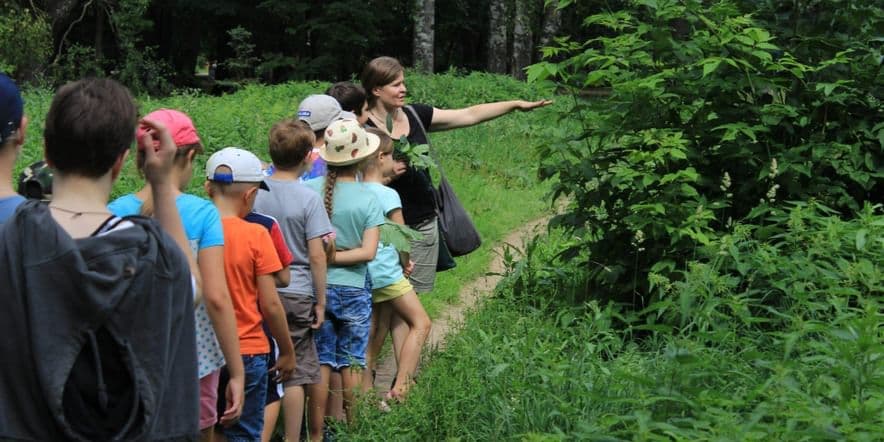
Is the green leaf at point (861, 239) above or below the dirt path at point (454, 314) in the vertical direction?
above

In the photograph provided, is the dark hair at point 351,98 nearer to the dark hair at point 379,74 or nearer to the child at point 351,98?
the child at point 351,98

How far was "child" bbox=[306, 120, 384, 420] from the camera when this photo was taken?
229 inches

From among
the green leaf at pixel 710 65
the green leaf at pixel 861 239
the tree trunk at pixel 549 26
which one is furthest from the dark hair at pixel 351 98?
the tree trunk at pixel 549 26

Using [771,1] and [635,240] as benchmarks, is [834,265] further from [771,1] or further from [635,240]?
[771,1]

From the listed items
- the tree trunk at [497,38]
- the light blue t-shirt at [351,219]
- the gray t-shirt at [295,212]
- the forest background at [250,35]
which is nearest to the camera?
the gray t-shirt at [295,212]

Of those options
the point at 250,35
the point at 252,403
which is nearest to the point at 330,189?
the point at 252,403

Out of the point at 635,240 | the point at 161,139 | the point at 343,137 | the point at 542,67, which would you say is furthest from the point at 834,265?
the point at 161,139

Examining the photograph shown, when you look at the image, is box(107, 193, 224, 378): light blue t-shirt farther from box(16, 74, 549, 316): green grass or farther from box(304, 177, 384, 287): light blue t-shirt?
box(16, 74, 549, 316): green grass

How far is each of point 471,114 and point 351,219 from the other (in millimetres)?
1695

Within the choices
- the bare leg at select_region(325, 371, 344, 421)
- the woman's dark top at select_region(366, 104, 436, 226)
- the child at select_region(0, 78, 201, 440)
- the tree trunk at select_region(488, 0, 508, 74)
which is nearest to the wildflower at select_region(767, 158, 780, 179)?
the woman's dark top at select_region(366, 104, 436, 226)

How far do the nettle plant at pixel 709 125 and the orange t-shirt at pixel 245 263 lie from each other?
2.50 meters

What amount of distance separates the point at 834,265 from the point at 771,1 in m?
2.02

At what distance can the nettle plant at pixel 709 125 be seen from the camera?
21.1 feet

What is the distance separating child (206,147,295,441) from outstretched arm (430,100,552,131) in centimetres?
252
